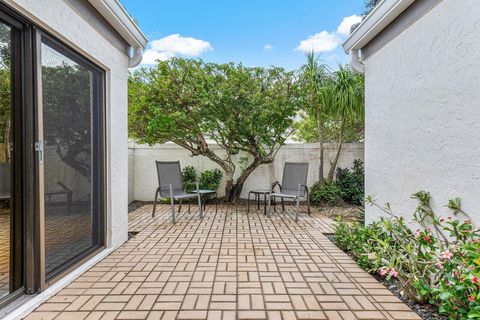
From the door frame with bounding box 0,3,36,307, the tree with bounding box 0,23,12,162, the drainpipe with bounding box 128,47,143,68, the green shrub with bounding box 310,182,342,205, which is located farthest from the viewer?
the green shrub with bounding box 310,182,342,205

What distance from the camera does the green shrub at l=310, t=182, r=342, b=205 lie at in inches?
282

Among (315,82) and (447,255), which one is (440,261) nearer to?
(447,255)

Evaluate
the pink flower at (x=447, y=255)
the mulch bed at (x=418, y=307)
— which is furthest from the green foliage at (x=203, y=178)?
the pink flower at (x=447, y=255)

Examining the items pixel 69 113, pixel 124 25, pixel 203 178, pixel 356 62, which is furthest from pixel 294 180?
pixel 69 113

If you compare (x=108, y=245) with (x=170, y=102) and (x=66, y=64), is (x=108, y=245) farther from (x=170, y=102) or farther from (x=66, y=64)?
(x=170, y=102)

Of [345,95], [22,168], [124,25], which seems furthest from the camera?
Answer: [345,95]

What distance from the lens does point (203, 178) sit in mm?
7617

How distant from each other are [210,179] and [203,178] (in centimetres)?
18

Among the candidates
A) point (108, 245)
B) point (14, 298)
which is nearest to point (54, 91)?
point (14, 298)

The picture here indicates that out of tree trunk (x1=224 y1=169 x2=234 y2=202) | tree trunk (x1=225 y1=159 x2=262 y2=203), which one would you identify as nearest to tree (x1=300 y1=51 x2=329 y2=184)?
tree trunk (x1=225 y1=159 x2=262 y2=203)

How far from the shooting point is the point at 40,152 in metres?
2.39

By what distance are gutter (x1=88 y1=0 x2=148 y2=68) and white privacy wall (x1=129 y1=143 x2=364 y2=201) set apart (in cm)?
385

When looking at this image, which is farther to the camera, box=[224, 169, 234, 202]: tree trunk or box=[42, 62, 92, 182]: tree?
box=[224, 169, 234, 202]: tree trunk

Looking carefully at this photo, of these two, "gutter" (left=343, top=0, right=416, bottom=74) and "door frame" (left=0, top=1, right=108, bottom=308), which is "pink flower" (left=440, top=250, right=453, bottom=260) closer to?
"gutter" (left=343, top=0, right=416, bottom=74)
